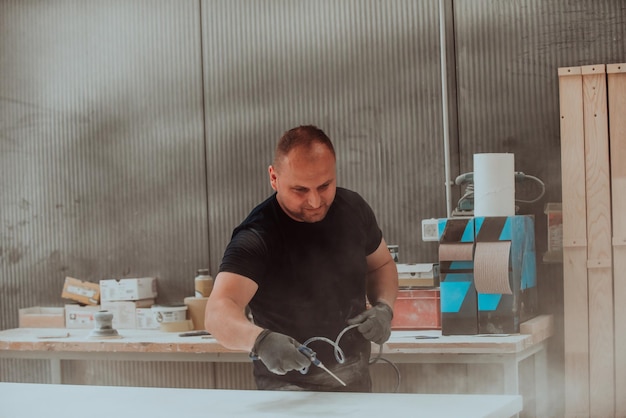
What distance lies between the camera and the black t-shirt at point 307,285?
2.62 meters

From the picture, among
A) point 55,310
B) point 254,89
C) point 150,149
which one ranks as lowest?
point 55,310

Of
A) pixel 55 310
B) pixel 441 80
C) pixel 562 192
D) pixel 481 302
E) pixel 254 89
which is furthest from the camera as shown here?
pixel 55 310

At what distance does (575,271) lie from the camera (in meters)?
3.83

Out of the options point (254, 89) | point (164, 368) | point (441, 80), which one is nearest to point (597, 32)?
point (441, 80)

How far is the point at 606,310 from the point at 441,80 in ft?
4.48

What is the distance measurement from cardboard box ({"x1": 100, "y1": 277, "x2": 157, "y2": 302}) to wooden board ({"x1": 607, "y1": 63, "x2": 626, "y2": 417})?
2456 millimetres

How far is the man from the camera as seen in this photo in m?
2.55

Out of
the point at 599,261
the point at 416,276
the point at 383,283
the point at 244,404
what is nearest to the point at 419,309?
the point at 416,276

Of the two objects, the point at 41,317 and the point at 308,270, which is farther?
the point at 41,317

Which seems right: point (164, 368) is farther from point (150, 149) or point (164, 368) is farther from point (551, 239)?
point (551, 239)

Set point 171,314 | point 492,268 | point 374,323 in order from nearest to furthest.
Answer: point 374,323
point 492,268
point 171,314

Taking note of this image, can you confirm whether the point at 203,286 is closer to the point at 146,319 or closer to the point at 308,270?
the point at 146,319

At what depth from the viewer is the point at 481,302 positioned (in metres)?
3.64

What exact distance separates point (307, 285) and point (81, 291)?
267 cm
